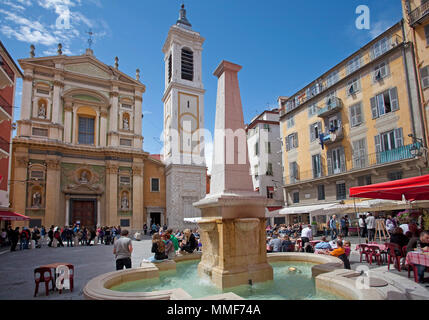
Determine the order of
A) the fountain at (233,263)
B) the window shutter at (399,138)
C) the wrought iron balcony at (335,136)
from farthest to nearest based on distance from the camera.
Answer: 1. the wrought iron balcony at (335,136)
2. the window shutter at (399,138)
3. the fountain at (233,263)

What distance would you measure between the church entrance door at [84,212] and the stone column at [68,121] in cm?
542

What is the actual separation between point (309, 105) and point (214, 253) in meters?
21.2

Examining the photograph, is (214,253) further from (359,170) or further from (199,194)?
(199,194)

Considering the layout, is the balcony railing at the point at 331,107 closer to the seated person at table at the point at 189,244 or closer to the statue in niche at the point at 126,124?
the seated person at table at the point at 189,244

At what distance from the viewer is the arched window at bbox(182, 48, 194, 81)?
30.2m

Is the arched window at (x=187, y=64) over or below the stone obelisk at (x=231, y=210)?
over

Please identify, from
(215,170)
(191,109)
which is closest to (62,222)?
(191,109)

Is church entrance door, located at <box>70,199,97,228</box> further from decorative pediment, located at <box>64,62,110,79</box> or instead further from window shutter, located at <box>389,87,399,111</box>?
window shutter, located at <box>389,87,399,111</box>

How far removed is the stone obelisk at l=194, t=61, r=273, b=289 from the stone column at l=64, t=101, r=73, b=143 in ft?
72.9

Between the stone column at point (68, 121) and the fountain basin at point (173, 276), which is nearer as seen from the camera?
the fountain basin at point (173, 276)

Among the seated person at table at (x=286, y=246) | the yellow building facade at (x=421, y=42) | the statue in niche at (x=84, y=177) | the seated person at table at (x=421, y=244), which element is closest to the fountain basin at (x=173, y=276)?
the seated person at table at (x=421, y=244)

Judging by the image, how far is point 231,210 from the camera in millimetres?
5297

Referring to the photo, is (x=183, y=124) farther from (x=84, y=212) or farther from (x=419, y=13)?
(x=419, y=13)

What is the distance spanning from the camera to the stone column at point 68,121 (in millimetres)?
24766
